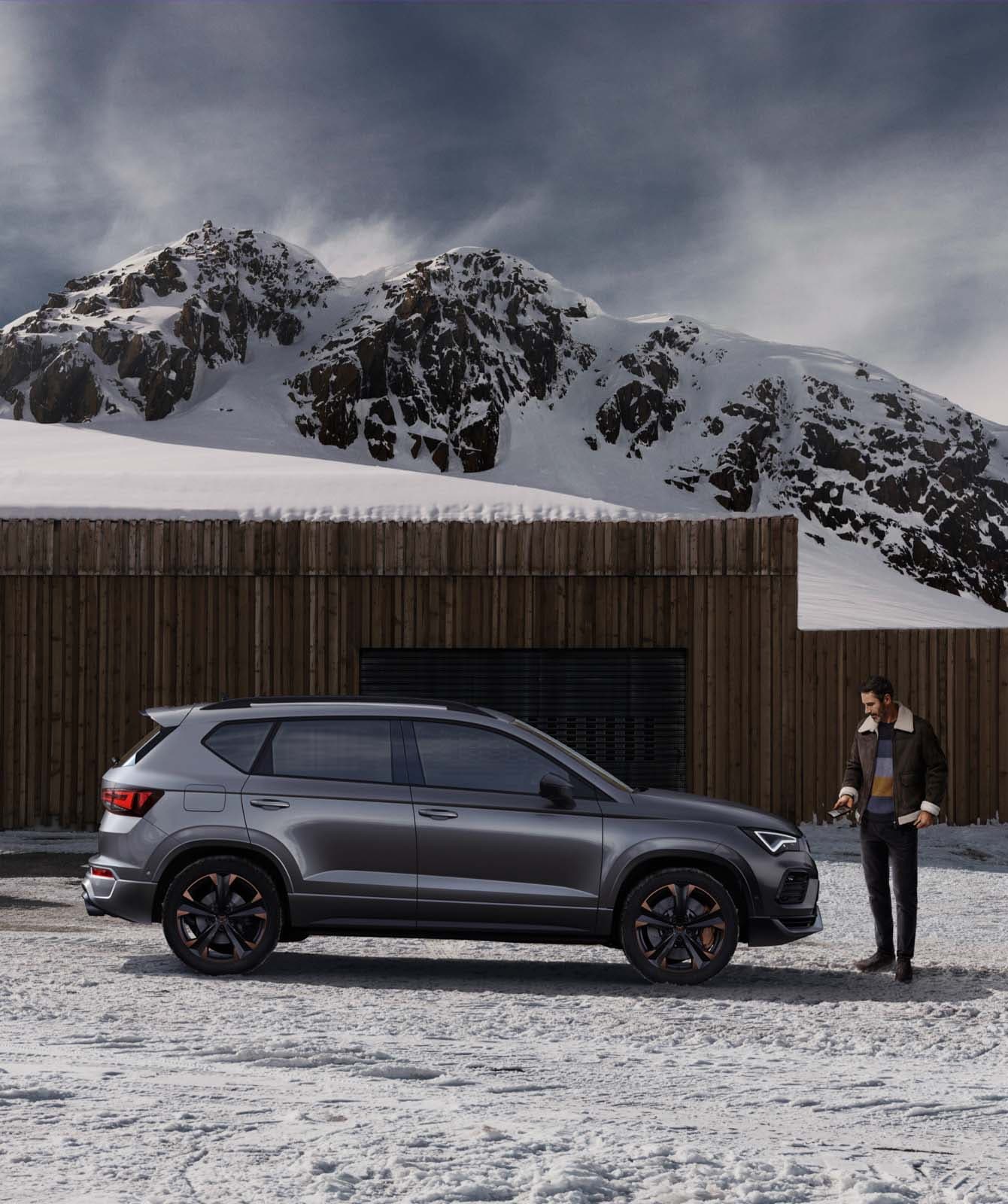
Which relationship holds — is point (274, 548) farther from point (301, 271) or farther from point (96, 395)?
point (301, 271)

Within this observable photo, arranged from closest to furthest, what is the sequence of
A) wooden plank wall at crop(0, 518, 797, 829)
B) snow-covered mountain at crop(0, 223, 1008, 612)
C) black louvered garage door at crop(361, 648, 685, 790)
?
black louvered garage door at crop(361, 648, 685, 790) → wooden plank wall at crop(0, 518, 797, 829) → snow-covered mountain at crop(0, 223, 1008, 612)

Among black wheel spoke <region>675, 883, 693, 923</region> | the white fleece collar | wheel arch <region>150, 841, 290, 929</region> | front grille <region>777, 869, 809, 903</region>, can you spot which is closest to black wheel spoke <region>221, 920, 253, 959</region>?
wheel arch <region>150, 841, 290, 929</region>

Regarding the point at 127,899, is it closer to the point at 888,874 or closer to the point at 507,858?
the point at 507,858

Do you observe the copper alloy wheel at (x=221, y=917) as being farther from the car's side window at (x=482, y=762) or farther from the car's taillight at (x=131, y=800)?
the car's side window at (x=482, y=762)

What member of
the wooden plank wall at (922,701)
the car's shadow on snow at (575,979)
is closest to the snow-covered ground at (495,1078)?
the car's shadow on snow at (575,979)

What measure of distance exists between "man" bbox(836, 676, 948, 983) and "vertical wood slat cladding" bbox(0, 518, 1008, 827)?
775 centimetres

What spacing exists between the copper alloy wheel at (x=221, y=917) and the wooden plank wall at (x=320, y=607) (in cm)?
831

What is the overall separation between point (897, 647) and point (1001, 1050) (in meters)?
10.0

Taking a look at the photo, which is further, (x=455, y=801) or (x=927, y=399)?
(x=927, y=399)

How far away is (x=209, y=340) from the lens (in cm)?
16688

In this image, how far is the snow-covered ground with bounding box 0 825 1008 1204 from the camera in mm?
4223

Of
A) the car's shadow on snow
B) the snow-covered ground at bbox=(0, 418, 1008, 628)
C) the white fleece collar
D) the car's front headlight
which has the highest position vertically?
the snow-covered ground at bbox=(0, 418, 1008, 628)

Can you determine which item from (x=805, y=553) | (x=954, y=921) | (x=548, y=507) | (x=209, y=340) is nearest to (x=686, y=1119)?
(x=954, y=921)

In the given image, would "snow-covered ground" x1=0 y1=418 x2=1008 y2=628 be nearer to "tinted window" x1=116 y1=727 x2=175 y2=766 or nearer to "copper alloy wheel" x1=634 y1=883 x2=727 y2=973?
"tinted window" x1=116 y1=727 x2=175 y2=766
